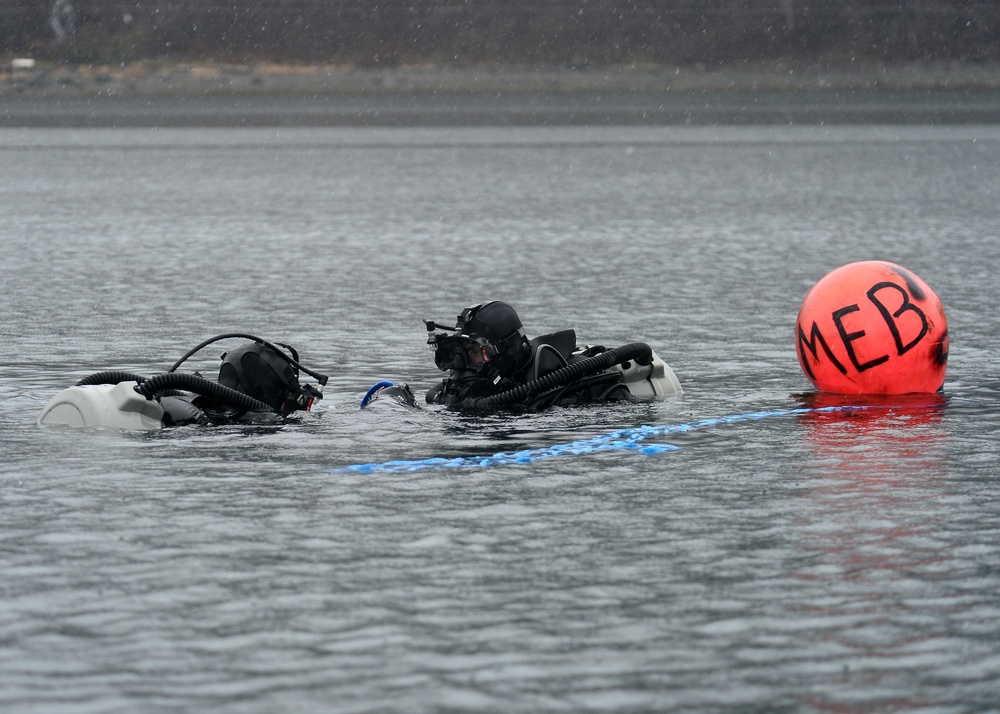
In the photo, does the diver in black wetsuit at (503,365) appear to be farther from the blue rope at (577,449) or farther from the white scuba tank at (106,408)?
the white scuba tank at (106,408)

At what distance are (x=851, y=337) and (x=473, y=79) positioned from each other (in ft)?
237

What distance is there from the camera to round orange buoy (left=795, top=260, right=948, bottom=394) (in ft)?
43.1

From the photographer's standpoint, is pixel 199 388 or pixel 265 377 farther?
pixel 265 377

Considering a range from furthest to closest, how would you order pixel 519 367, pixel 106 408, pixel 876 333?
pixel 876 333 < pixel 519 367 < pixel 106 408

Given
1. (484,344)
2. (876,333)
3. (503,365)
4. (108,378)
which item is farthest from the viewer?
(876,333)

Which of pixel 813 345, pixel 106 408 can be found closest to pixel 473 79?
pixel 813 345

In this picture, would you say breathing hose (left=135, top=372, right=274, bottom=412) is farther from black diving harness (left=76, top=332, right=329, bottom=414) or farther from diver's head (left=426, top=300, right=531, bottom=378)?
diver's head (left=426, top=300, right=531, bottom=378)

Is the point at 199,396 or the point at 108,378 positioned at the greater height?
the point at 108,378

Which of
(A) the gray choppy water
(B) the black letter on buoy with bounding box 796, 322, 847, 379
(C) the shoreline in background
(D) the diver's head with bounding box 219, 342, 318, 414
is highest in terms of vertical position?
(C) the shoreline in background

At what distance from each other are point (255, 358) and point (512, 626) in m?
5.30

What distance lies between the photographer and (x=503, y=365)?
41.6 ft

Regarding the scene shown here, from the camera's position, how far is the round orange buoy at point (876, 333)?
13148 millimetres

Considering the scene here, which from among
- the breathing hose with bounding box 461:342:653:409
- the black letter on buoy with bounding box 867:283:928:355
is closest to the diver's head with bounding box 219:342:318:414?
the breathing hose with bounding box 461:342:653:409

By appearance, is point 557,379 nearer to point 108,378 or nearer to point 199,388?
point 199,388
